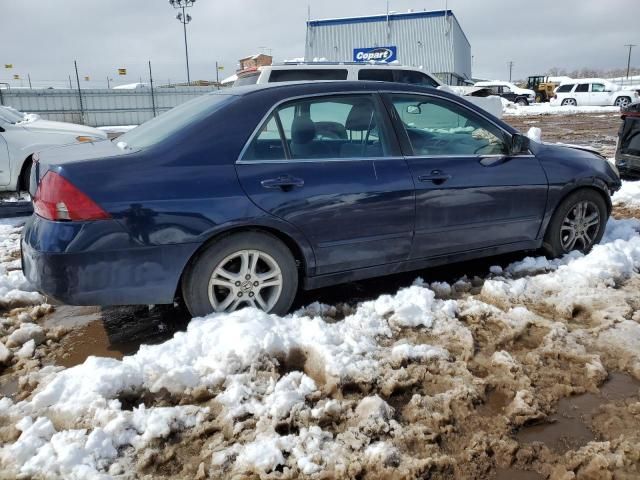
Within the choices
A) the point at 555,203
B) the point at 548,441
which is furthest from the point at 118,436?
the point at 555,203

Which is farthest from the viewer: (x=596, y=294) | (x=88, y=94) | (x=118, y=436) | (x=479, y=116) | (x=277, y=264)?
(x=88, y=94)

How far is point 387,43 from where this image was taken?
132ft

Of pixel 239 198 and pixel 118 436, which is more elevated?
pixel 239 198

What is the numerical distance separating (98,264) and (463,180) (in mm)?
2613

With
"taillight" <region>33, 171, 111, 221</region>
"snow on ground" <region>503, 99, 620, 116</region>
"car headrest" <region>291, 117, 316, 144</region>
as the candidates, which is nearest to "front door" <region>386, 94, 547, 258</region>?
"car headrest" <region>291, 117, 316, 144</region>

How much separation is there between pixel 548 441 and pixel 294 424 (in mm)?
1186

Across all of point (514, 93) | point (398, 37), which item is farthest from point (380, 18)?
point (514, 93)

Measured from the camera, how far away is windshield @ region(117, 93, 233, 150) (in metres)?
3.42

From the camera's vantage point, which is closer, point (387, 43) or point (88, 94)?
point (88, 94)

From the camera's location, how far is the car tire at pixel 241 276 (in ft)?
10.8

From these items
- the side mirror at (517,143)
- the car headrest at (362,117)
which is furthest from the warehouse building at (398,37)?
the car headrest at (362,117)

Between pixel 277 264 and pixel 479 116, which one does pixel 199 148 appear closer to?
pixel 277 264

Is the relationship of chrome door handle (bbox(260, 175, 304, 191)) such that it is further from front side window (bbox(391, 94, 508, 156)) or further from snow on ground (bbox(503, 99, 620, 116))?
snow on ground (bbox(503, 99, 620, 116))

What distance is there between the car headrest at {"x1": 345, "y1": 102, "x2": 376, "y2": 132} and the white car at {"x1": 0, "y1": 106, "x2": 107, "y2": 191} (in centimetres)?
515
